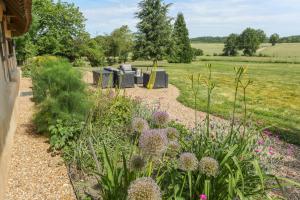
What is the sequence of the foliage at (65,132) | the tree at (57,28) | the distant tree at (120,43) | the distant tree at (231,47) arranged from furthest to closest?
the distant tree at (231,47) < the distant tree at (120,43) < the tree at (57,28) < the foliage at (65,132)

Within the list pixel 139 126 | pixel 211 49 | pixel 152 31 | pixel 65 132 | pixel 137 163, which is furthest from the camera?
pixel 211 49

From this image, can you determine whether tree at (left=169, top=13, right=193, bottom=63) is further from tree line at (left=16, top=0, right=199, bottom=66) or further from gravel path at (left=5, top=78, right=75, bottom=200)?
gravel path at (left=5, top=78, right=75, bottom=200)

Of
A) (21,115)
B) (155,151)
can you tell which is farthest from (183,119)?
(155,151)

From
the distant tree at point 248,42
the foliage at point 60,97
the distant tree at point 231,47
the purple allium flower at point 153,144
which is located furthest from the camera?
the distant tree at point 248,42

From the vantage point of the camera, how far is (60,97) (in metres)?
5.12

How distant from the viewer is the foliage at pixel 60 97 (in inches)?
199

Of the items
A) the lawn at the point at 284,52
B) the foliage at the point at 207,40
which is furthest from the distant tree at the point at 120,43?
the foliage at the point at 207,40

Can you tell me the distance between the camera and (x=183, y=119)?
697cm

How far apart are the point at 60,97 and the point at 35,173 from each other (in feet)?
5.14

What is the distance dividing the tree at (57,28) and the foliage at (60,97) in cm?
2122

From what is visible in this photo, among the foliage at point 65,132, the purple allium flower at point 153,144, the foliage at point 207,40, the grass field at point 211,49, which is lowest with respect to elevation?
the foliage at point 65,132

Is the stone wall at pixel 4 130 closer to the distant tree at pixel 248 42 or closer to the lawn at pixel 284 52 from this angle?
the lawn at pixel 284 52

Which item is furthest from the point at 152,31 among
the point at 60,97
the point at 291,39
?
the point at 291,39

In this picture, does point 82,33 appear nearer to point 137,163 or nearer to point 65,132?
point 65,132
